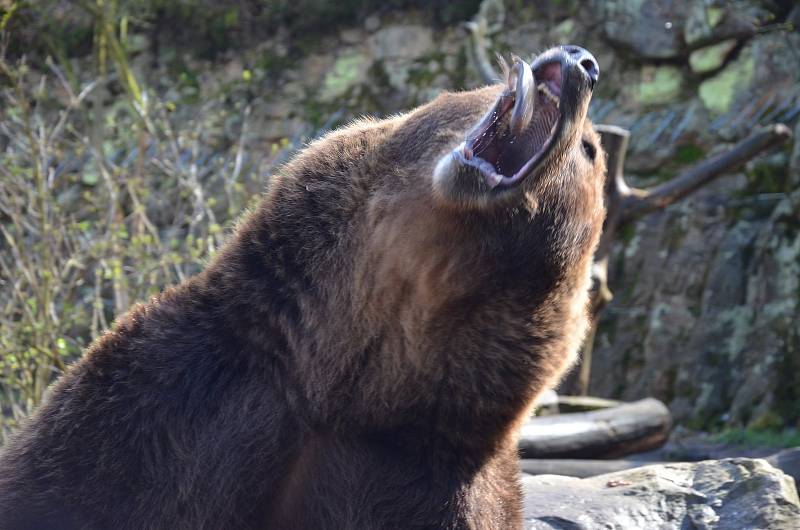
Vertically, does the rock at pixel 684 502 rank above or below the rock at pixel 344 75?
above

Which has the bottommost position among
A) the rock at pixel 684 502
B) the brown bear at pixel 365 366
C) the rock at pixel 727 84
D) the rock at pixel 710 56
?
the rock at pixel 727 84

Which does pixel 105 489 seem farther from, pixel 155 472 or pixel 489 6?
pixel 489 6

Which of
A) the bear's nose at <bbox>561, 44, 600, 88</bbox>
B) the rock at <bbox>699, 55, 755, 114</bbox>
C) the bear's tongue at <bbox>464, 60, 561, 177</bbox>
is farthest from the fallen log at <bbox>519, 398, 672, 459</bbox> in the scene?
the rock at <bbox>699, 55, 755, 114</bbox>

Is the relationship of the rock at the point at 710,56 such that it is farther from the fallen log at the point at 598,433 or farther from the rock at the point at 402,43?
the fallen log at the point at 598,433

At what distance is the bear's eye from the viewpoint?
2.57 meters

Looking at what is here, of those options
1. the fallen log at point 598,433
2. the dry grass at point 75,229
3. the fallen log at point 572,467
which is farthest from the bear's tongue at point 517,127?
the dry grass at point 75,229

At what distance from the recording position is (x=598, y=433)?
536cm

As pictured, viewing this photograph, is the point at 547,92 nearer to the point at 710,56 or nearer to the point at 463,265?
the point at 463,265

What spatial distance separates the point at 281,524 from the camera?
2408 millimetres

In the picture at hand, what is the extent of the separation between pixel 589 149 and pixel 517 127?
0.93 feet

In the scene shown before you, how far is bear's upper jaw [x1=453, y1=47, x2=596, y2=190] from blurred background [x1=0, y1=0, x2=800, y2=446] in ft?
11.9

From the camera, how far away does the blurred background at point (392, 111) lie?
644 centimetres

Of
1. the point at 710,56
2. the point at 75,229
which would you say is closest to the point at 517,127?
the point at 75,229

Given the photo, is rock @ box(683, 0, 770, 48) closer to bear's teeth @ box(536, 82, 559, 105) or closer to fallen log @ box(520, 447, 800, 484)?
fallen log @ box(520, 447, 800, 484)
